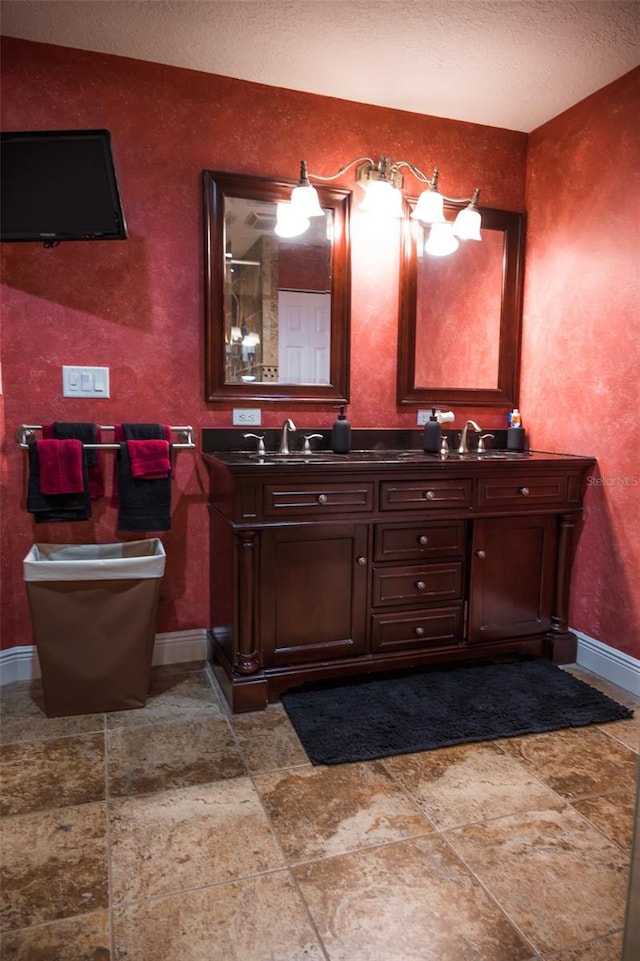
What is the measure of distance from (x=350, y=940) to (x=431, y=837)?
39 centimetres

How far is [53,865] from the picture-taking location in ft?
4.91

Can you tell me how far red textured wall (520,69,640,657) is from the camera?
247 cm

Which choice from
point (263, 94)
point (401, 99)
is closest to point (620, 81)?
point (401, 99)

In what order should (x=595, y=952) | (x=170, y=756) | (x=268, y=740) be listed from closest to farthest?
(x=595, y=952)
(x=170, y=756)
(x=268, y=740)

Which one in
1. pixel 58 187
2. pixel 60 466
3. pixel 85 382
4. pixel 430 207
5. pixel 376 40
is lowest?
pixel 60 466

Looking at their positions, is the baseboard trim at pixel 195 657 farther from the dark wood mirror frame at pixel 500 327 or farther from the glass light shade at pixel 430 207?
the glass light shade at pixel 430 207

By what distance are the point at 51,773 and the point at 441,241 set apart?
2551 millimetres

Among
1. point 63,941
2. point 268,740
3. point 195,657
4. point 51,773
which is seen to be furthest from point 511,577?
point 63,941

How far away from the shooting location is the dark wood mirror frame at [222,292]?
2.54 m

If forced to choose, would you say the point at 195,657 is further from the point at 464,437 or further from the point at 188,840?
the point at 464,437

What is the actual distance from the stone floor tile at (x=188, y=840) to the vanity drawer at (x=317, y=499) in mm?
900

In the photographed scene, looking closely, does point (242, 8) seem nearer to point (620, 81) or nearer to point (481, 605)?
point (620, 81)

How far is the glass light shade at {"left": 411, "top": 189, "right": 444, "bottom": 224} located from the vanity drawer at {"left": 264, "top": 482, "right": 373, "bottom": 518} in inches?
47.5

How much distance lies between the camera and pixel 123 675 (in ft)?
7.31
